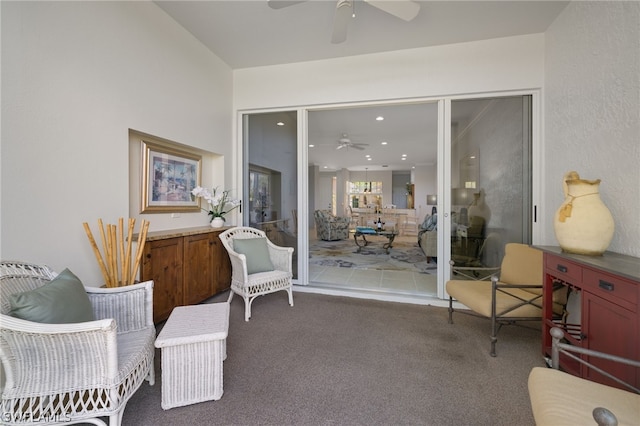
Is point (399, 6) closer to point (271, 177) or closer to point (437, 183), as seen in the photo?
point (437, 183)

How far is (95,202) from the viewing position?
6.55 ft

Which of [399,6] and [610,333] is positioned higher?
[399,6]

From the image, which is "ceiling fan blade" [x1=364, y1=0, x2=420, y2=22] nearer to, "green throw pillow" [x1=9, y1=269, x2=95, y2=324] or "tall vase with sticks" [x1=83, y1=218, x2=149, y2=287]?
"tall vase with sticks" [x1=83, y1=218, x2=149, y2=287]

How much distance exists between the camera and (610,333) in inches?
53.1

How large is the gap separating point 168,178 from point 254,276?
4.83 feet

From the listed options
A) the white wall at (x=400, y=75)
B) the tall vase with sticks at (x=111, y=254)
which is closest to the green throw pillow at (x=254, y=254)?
the tall vase with sticks at (x=111, y=254)

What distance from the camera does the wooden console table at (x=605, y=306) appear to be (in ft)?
4.03

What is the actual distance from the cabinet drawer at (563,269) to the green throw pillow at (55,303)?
9.25 ft

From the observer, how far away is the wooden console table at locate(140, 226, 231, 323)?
231 centimetres

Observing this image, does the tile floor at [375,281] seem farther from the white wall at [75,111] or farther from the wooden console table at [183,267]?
the white wall at [75,111]

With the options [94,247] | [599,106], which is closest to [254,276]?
[94,247]

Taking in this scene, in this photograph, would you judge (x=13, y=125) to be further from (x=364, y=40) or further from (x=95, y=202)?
(x=364, y=40)

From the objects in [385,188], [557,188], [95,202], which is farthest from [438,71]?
[385,188]

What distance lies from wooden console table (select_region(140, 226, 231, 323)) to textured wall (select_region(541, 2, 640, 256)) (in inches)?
140
